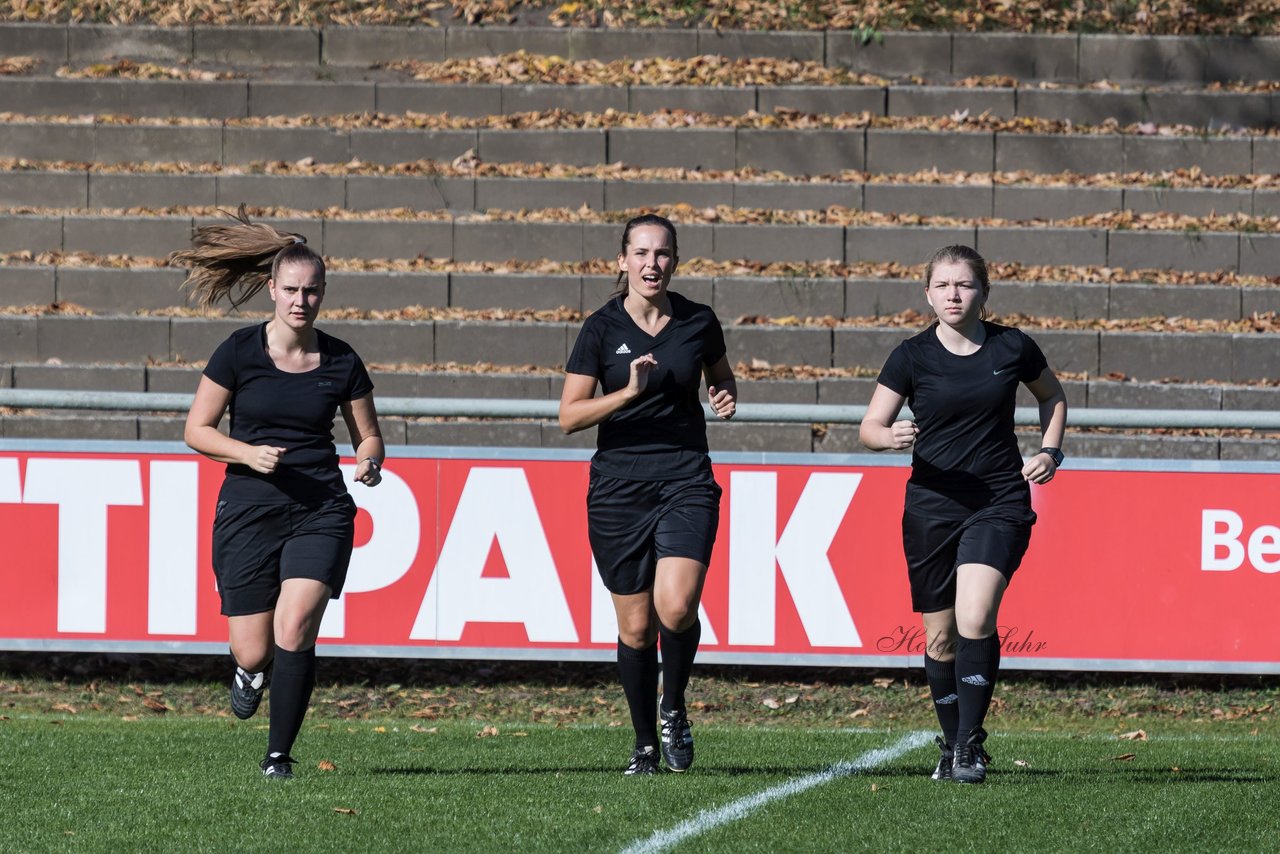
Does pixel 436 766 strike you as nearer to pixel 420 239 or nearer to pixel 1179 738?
pixel 1179 738

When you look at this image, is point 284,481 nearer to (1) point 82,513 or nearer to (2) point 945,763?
(2) point 945,763

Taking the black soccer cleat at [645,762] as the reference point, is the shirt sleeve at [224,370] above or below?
above

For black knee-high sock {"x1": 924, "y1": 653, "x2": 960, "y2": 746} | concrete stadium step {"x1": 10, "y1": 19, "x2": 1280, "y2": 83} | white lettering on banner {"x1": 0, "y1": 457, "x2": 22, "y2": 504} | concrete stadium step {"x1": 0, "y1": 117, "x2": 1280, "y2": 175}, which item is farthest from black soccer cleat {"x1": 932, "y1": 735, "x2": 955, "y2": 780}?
concrete stadium step {"x1": 10, "y1": 19, "x2": 1280, "y2": 83}

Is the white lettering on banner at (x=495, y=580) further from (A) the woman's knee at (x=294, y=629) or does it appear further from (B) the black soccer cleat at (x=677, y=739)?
(A) the woman's knee at (x=294, y=629)

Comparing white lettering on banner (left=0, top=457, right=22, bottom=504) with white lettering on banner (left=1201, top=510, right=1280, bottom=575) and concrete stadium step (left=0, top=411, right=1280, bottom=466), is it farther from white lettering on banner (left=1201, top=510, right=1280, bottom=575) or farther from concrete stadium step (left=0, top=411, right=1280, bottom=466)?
white lettering on banner (left=1201, top=510, right=1280, bottom=575)

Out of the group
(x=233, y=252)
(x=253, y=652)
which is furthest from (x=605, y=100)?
(x=253, y=652)

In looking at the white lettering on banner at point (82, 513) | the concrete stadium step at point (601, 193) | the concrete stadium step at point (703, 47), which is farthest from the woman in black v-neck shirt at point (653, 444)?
the concrete stadium step at point (703, 47)

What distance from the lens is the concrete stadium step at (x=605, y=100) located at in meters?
13.8

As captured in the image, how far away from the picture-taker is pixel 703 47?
574 inches

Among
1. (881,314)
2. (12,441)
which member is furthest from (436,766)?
(881,314)

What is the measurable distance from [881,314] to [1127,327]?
1670 millimetres

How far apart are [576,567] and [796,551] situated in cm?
112

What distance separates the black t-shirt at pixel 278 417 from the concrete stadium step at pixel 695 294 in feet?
19.3

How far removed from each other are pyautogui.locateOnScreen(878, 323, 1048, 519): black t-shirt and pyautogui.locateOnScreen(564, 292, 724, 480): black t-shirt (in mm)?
731
